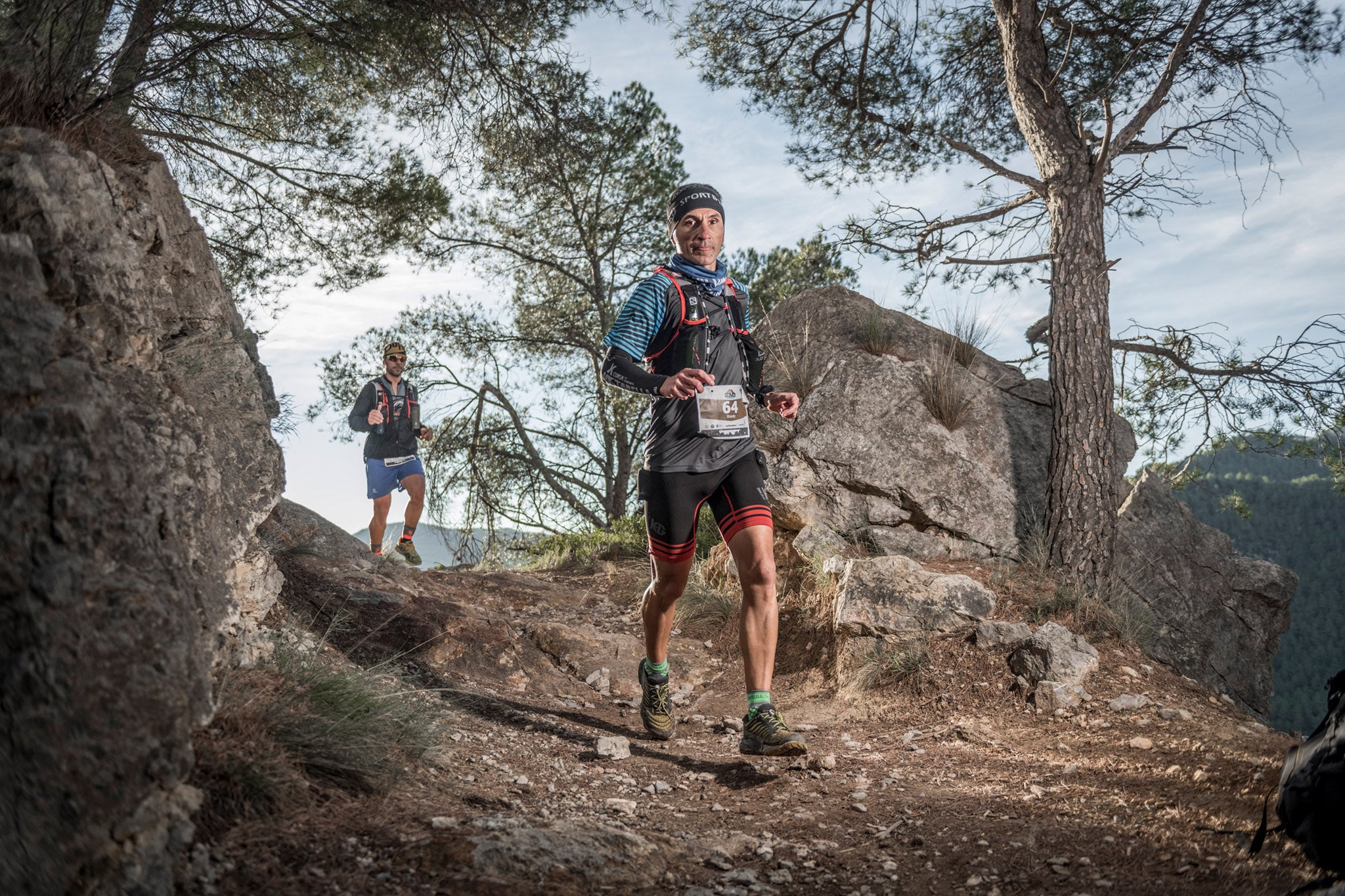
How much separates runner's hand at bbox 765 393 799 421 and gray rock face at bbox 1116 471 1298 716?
4246mm

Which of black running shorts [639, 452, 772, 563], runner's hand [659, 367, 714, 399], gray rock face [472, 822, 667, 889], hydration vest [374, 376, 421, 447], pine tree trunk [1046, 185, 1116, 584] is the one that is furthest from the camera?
hydration vest [374, 376, 421, 447]

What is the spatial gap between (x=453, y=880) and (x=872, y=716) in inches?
130

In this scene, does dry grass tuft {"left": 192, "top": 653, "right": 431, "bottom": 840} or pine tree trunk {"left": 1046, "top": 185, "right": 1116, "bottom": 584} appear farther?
pine tree trunk {"left": 1046, "top": 185, "right": 1116, "bottom": 584}

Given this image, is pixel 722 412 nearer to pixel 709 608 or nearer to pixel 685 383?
pixel 685 383

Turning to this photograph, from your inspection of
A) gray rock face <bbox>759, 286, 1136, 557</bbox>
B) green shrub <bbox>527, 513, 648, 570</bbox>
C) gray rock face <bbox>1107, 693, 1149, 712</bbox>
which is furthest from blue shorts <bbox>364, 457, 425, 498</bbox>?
gray rock face <bbox>1107, 693, 1149, 712</bbox>

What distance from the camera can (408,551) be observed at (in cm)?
946

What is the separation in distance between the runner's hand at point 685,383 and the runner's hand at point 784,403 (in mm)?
505

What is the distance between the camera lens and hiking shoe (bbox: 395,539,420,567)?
30.9 feet

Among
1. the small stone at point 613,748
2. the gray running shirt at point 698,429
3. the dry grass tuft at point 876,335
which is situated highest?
the dry grass tuft at point 876,335

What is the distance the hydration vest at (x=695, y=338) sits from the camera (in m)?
4.13

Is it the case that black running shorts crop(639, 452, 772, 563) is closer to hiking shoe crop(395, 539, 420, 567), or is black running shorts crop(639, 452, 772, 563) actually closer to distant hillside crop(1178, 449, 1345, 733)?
hiking shoe crop(395, 539, 420, 567)

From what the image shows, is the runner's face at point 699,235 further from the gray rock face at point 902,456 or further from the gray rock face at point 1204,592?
the gray rock face at point 1204,592

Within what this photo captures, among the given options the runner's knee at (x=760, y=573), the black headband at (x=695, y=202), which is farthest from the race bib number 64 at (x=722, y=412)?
the black headband at (x=695, y=202)

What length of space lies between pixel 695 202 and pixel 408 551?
643 centimetres
